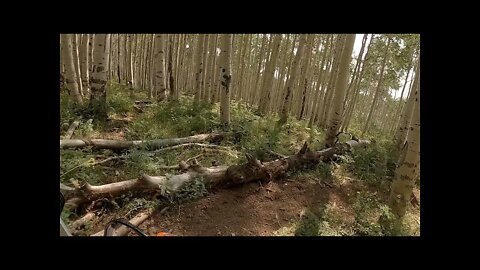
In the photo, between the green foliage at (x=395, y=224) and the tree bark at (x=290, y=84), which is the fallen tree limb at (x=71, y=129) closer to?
the green foliage at (x=395, y=224)

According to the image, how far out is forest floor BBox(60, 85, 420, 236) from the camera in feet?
12.8

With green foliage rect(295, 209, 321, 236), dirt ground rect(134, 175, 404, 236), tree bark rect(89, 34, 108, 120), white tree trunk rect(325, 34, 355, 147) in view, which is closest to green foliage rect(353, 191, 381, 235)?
dirt ground rect(134, 175, 404, 236)

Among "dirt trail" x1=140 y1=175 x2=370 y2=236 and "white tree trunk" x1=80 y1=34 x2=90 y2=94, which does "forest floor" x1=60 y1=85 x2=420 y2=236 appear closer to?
"dirt trail" x1=140 y1=175 x2=370 y2=236

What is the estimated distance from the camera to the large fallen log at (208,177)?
375 centimetres

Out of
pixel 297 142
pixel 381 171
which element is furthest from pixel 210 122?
pixel 381 171

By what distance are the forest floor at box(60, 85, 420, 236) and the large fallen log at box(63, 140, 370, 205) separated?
12 centimetres

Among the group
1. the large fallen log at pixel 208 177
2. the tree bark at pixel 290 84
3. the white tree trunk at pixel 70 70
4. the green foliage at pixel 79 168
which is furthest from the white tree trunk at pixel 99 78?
the tree bark at pixel 290 84

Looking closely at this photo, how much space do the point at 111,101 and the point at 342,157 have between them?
18.4 feet

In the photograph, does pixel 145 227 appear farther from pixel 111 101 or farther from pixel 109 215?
pixel 111 101

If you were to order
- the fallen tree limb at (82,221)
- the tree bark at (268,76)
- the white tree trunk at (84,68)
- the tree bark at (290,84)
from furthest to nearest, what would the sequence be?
the tree bark at (268,76), the tree bark at (290,84), the white tree trunk at (84,68), the fallen tree limb at (82,221)

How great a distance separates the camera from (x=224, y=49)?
7348 millimetres

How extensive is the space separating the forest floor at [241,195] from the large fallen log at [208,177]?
12 centimetres

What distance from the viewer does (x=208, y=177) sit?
459cm

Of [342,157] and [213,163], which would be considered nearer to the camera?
[213,163]
